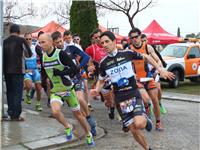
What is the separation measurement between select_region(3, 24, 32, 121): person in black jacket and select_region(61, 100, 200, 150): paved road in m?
1.85

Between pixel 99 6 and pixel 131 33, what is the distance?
68.2 feet

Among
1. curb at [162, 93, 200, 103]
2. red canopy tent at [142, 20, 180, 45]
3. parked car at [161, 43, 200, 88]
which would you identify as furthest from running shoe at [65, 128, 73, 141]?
red canopy tent at [142, 20, 180, 45]

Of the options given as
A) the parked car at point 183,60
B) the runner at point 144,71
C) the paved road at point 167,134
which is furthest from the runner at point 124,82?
the parked car at point 183,60

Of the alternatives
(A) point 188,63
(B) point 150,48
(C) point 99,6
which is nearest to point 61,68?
(B) point 150,48

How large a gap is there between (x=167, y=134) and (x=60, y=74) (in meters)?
2.51

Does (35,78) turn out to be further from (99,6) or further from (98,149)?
(99,6)

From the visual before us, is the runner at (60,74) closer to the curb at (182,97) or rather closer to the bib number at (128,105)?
the bib number at (128,105)

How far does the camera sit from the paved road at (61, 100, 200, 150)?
7.11m

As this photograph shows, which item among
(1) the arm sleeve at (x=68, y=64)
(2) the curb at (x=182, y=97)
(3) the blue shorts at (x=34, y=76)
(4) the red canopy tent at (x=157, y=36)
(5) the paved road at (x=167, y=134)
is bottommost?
(5) the paved road at (x=167, y=134)

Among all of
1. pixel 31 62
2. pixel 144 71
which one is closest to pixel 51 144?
pixel 144 71

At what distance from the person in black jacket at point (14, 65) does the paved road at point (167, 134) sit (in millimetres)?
1848

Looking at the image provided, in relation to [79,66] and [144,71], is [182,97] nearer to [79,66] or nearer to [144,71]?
[144,71]

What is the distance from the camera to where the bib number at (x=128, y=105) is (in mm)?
6250

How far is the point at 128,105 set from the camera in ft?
20.6
